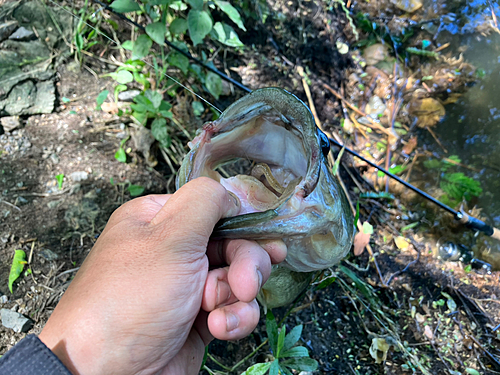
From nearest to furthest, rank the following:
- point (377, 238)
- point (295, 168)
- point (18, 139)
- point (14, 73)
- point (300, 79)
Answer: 1. point (295, 168)
2. point (18, 139)
3. point (14, 73)
4. point (377, 238)
5. point (300, 79)

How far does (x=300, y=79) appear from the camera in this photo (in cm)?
346

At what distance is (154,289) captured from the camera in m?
0.90

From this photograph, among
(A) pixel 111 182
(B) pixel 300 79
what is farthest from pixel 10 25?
(B) pixel 300 79

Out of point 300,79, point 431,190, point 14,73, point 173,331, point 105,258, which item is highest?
point 14,73

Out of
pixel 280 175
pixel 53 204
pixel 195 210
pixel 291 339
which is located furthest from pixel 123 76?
pixel 291 339

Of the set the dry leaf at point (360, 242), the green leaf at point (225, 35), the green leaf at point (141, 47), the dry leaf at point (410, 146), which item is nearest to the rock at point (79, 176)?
the green leaf at point (141, 47)

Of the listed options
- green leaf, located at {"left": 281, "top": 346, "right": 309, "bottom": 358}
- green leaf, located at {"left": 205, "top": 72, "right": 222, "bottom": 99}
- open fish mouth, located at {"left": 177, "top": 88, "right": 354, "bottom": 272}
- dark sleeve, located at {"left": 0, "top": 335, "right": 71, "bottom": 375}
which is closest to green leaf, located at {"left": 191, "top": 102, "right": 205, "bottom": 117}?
green leaf, located at {"left": 205, "top": 72, "right": 222, "bottom": 99}

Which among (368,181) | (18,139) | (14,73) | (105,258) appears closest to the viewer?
(105,258)

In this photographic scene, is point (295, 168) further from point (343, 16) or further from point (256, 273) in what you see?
point (343, 16)

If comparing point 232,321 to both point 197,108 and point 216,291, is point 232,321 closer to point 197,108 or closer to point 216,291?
point 216,291

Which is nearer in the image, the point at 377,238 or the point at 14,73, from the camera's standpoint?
the point at 14,73

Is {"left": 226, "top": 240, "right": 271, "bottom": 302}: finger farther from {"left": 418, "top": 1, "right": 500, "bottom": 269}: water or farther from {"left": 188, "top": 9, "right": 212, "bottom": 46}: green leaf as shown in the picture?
{"left": 418, "top": 1, "right": 500, "bottom": 269}: water

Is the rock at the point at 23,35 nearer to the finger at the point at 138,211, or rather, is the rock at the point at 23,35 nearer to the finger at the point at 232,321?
the finger at the point at 138,211

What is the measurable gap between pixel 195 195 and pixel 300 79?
2.90m
